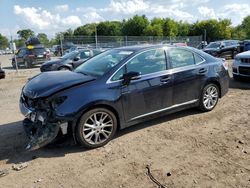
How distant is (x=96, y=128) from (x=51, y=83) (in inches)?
43.6

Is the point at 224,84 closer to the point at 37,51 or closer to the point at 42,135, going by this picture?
the point at 42,135

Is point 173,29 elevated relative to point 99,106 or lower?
elevated

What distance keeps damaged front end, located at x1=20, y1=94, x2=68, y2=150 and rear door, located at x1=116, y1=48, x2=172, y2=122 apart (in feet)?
3.91

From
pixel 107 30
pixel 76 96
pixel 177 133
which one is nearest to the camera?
pixel 76 96

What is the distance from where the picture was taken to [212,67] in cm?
623

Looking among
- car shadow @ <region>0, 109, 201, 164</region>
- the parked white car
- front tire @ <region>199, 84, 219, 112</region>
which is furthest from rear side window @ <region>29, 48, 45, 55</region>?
front tire @ <region>199, 84, 219, 112</region>

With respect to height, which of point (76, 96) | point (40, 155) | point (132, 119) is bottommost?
point (40, 155)

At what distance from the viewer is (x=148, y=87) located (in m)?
5.08

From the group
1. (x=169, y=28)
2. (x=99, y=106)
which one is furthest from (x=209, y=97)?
(x=169, y=28)

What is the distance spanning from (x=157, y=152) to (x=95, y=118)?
3.79ft

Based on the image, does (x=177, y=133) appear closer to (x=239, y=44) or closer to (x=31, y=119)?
(x=31, y=119)

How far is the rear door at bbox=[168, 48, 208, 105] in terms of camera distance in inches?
219

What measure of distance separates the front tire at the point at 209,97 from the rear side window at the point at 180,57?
0.73 metres

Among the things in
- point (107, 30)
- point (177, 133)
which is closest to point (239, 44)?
point (177, 133)
